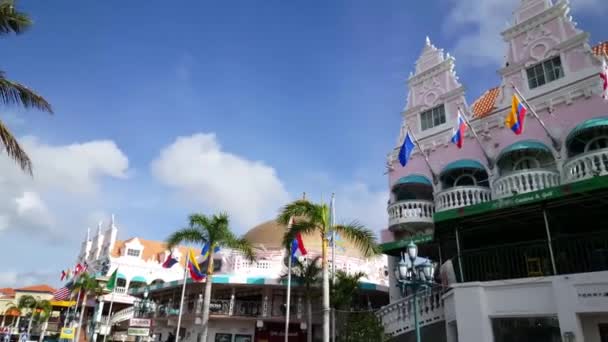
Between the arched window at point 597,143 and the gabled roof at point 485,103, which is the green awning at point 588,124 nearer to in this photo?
the arched window at point 597,143

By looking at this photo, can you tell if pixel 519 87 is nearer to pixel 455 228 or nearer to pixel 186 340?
pixel 455 228

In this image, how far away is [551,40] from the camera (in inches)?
772

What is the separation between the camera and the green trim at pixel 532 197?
13.7 meters

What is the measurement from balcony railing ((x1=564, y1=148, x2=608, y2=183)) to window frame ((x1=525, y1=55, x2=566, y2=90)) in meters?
4.62

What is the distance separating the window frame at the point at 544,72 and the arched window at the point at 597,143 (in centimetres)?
324

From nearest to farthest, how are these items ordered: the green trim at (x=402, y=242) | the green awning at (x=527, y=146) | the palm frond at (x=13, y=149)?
the palm frond at (x=13, y=149)
the green awning at (x=527, y=146)
the green trim at (x=402, y=242)

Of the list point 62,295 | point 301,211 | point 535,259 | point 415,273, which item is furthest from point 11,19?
point 62,295

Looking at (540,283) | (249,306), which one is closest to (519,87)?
(540,283)

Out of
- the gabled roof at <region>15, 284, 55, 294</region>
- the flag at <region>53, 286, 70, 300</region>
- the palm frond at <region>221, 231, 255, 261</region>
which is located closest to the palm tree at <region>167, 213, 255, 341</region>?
the palm frond at <region>221, 231, 255, 261</region>

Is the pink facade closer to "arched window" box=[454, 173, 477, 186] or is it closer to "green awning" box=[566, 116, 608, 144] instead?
"arched window" box=[454, 173, 477, 186]

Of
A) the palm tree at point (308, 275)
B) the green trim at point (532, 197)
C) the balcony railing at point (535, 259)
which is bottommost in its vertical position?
the balcony railing at point (535, 259)

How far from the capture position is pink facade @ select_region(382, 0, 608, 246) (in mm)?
17719

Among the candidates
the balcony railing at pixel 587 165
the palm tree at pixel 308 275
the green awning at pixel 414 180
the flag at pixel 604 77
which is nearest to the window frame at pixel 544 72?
the flag at pixel 604 77

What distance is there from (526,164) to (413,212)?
209 inches
